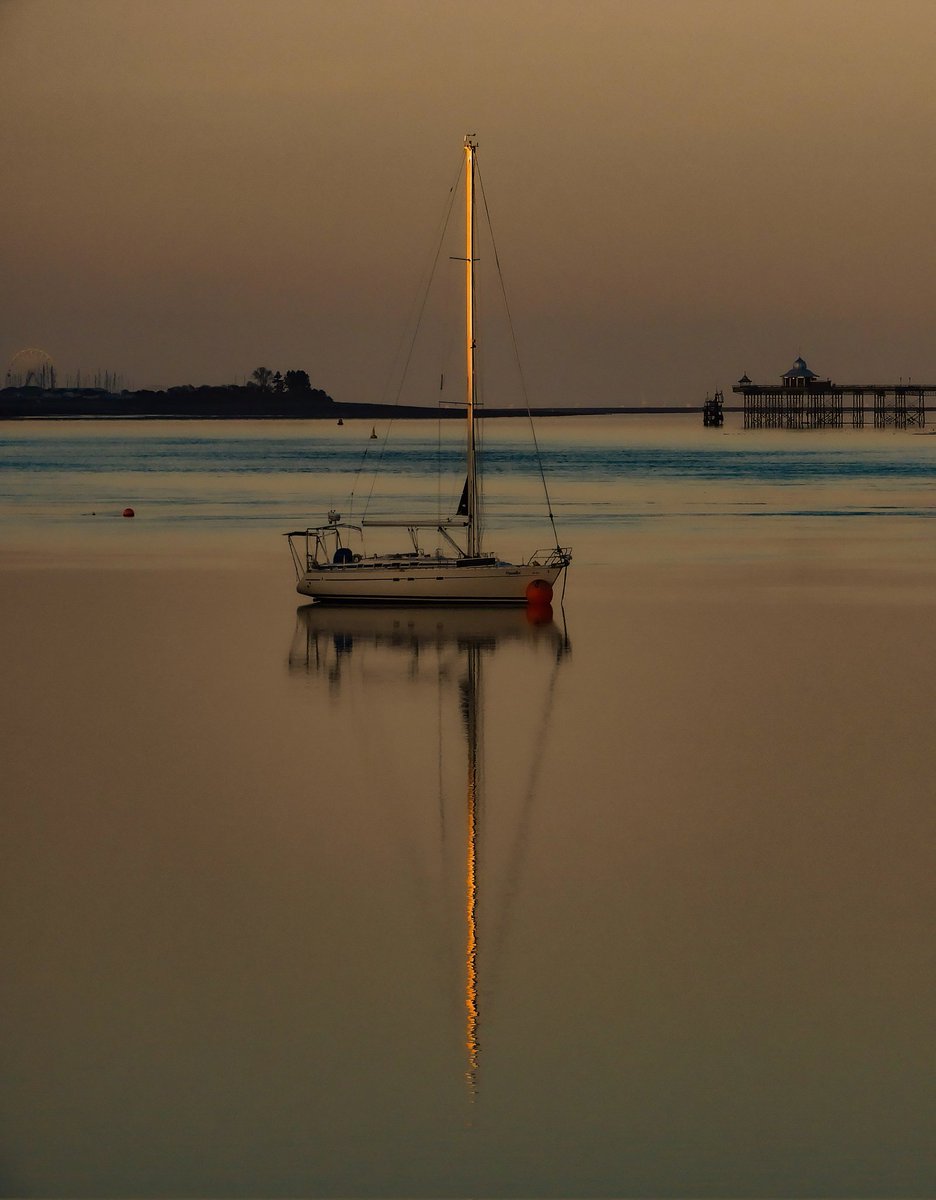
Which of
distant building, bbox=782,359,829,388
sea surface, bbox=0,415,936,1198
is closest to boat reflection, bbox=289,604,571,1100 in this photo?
sea surface, bbox=0,415,936,1198

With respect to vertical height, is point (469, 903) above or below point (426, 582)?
below

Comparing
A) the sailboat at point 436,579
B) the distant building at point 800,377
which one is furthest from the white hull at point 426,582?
the distant building at point 800,377

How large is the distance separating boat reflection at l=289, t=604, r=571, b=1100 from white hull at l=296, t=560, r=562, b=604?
9.4 inches

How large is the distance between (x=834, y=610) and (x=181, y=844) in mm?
18252

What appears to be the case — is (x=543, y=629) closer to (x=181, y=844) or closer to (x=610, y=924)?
(x=181, y=844)

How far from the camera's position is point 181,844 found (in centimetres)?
1509

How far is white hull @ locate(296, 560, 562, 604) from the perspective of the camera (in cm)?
3153

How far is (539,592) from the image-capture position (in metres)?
31.2

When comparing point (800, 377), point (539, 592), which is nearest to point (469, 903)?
point (539, 592)

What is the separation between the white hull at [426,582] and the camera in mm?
31531

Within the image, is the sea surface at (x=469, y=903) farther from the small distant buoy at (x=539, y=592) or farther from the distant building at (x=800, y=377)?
the distant building at (x=800, y=377)

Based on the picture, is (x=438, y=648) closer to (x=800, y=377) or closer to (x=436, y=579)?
(x=436, y=579)

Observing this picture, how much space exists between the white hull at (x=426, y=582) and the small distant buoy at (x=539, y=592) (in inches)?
3.5

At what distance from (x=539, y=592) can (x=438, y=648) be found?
14.5 feet
